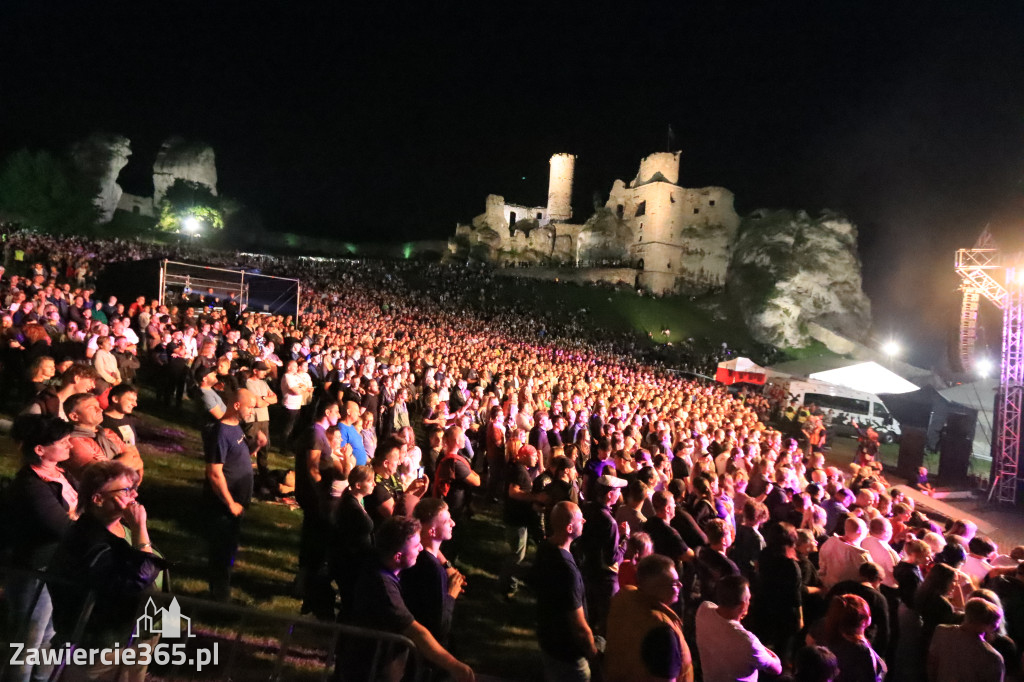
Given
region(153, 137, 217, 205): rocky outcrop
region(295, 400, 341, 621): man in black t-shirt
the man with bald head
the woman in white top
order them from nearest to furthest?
1. region(295, 400, 341, 621): man in black t-shirt
2. the man with bald head
3. the woman in white top
4. region(153, 137, 217, 205): rocky outcrop

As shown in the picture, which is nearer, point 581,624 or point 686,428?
point 581,624

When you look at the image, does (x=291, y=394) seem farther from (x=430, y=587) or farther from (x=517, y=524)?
(x=430, y=587)

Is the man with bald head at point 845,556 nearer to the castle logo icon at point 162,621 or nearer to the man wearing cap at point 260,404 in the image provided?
the castle logo icon at point 162,621

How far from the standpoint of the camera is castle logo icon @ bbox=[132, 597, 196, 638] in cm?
212

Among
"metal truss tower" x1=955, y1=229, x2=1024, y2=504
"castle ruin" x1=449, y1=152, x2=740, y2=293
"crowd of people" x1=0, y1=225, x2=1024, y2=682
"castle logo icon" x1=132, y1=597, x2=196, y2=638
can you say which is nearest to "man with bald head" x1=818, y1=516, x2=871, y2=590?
"crowd of people" x1=0, y1=225, x2=1024, y2=682

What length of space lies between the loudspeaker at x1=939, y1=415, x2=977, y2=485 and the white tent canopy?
4.18 feet

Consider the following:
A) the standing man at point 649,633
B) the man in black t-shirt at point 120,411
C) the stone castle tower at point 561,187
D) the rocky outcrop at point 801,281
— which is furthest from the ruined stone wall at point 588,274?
the standing man at point 649,633

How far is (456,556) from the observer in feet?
18.1

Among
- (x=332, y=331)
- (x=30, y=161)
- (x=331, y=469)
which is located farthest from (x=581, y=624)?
(x=30, y=161)

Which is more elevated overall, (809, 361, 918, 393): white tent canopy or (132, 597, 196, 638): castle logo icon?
(809, 361, 918, 393): white tent canopy

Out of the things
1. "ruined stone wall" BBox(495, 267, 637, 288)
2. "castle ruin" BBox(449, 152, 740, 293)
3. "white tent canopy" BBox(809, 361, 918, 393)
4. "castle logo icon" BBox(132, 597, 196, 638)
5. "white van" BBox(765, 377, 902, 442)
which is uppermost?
"castle ruin" BBox(449, 152, 740, 293)

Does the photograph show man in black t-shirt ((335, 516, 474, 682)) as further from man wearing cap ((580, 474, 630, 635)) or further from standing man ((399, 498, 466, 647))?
man wearing cap ((580, 474, 630, 635))

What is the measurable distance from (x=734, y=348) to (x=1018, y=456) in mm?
33495

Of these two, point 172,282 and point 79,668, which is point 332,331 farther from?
point 79,668
